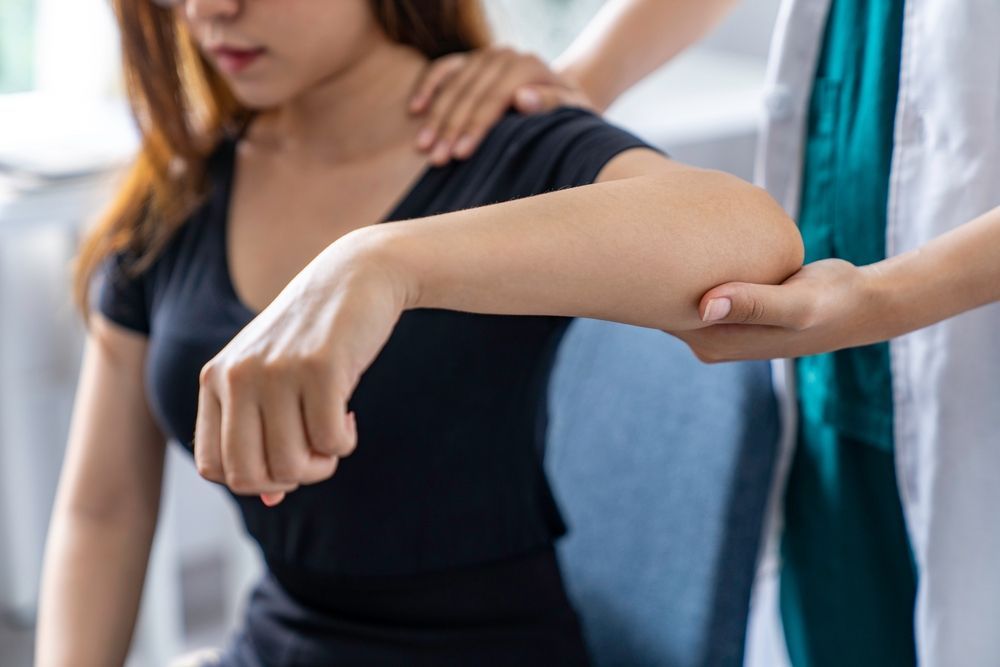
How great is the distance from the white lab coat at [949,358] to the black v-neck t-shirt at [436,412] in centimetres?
20

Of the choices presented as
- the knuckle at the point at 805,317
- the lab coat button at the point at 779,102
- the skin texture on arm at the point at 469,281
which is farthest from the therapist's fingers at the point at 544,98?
the knuckle at the point at 805,317

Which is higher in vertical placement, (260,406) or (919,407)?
(260,406)

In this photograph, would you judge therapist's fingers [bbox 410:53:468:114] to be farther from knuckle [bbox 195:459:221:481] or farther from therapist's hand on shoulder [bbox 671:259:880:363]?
knuckle [bbox 195:459:221:481]

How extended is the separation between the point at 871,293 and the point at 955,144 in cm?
18

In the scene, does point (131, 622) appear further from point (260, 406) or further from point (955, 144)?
point (955, 144)

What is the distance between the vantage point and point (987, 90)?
0.79m

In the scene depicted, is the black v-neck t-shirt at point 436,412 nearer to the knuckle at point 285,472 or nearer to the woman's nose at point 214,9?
the woman's nose at point 214,9

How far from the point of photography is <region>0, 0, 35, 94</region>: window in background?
201 cm

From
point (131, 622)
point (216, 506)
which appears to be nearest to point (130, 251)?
point (131, 622)

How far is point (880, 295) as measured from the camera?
2.26ft

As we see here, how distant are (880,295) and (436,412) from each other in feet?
1.14

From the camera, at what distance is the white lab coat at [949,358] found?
31.1 inches

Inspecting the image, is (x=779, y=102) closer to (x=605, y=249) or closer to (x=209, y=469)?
(x=605, y=249)

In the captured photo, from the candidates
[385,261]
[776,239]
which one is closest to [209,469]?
[385,261]
